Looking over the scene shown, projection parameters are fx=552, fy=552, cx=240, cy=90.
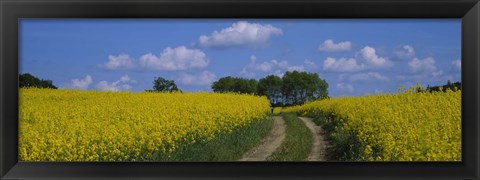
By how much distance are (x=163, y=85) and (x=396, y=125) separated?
186cm

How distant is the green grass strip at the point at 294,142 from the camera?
418 cm

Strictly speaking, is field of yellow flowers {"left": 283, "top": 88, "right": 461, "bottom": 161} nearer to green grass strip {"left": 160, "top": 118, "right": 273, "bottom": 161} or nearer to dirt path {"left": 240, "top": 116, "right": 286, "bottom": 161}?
dirt path {"left": 240, "top": 116, "right": 286, "bottom": 161}

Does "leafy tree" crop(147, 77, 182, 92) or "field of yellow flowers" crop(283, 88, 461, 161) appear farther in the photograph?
"leafy tree" crop(147, 77, 182, 92)

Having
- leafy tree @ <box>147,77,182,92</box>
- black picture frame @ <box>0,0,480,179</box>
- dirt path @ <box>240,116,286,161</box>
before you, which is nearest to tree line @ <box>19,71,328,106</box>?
leafy tree @ <box>147,77,182,92</box>

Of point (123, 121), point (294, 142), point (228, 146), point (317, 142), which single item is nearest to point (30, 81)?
point (123, 121)

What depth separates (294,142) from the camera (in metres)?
4.44

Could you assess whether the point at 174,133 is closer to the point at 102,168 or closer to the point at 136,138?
the point at 136,138

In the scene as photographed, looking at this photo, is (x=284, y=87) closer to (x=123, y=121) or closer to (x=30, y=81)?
(x=123, y=121)

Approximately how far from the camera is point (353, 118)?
186 inches

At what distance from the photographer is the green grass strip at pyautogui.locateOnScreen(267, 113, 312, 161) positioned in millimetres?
4180

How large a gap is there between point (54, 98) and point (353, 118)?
249 centimetres

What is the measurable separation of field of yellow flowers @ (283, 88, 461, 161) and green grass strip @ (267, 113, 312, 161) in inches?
4.3

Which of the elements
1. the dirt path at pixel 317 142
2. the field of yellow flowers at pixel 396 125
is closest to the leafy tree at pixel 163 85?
the field of yellow flowers at pixel 396 125

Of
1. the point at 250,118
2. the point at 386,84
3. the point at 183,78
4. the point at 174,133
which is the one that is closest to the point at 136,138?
the point at 174,133
